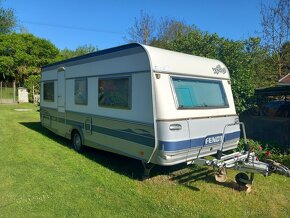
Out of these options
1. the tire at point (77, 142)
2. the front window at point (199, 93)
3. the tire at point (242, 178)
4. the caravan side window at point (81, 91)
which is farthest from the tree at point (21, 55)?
the tire at point (242, 178)

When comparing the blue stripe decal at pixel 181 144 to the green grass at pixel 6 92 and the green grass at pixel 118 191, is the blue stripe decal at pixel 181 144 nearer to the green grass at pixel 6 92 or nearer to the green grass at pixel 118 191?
the green grass at pixel 118 191

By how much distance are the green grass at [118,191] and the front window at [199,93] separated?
5.11 ft

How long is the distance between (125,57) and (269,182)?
3.98 metres

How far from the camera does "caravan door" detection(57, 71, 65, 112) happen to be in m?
9.24

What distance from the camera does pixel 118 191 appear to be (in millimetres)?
5691

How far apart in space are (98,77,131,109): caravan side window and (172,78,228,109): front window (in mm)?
1054

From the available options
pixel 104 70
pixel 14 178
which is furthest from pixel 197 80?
pixel 14 178

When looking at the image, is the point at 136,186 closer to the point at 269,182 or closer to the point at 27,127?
the point at 269,182

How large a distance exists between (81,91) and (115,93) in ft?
5.76

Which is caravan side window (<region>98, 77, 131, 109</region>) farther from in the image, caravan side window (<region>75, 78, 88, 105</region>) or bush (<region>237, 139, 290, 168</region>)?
bush (<region>237, 139, 290, 168</region>)

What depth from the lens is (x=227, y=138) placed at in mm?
6910

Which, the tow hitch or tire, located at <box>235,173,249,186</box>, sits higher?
the tow hitch

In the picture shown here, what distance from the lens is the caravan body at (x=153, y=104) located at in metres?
5.67

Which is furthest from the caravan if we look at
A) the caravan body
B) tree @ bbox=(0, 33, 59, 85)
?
tree @ bbox=(0, 33, 59, 85)
